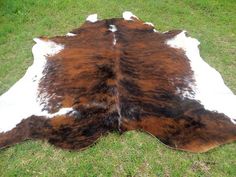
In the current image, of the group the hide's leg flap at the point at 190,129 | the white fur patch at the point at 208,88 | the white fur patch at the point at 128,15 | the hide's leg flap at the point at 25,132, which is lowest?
the hide's leg flap at the point at 25,132

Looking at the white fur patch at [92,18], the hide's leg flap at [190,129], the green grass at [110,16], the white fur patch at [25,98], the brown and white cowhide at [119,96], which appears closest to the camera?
the green grass at [110,16]

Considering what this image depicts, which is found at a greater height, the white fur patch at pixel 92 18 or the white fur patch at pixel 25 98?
the white fur patch at pixel 92 18

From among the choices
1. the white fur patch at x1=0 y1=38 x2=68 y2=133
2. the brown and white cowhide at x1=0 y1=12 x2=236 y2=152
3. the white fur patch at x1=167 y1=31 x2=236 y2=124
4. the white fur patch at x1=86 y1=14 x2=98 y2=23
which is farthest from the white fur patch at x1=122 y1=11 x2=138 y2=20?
the white fur patch at x1=0 y1=38 x2=68 y2=133

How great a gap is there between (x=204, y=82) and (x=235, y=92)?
1.22ft

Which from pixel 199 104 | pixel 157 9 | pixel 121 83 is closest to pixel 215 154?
pixel 199 104

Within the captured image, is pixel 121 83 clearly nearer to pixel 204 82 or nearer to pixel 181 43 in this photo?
pixel 204 82

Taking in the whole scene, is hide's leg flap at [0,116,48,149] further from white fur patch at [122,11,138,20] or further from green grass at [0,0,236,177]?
white fur patch at [122,11,138,20]

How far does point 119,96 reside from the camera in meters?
4.12

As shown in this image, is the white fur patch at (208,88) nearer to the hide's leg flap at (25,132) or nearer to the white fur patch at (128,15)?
the white fur patch at (128,15)

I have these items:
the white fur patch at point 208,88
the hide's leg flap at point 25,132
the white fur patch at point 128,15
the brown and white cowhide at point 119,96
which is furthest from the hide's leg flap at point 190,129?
the white fur patch at point 128,15

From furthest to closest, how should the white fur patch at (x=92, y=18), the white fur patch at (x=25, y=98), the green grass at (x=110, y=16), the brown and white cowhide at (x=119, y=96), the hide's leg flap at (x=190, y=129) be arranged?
the white fur patch at (x=92, y=18) → the white fur patch at (x=25, y=98) → the brown and white cowhide at (x=119, y=96) → the hide's leg flap at (x=190, y=129) → the green grass at (x=110, y=16)

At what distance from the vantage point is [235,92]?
460cm

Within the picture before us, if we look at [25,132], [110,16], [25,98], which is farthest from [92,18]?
[25,132]

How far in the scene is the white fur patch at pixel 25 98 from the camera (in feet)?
13.6
